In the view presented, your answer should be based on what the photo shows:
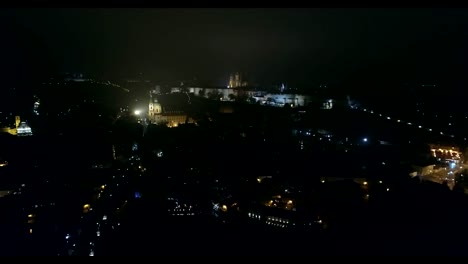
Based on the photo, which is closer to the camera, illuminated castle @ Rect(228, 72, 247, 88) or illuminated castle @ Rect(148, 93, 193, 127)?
illuminated castle @ Rect(148, 93, 193, 127)

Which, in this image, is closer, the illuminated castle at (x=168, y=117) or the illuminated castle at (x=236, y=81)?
the illuminated castle at (x=168, y=117)

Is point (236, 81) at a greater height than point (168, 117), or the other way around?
point (236, 81)

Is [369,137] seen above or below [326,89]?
below

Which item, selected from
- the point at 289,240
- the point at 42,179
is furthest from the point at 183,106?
the point at 289,240

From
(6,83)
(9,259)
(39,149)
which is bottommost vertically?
(39,149)

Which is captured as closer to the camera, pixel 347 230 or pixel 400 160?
pixel 347 230

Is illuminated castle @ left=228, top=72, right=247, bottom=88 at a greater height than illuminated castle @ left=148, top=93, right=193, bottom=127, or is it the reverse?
illuminated castle @ left=228, top=72, right=247, bottom=88

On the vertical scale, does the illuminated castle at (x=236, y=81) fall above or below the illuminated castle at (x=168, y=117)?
above

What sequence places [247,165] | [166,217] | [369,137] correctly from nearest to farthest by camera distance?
1. [166,217]
2. [247,165]
3. [369,137]

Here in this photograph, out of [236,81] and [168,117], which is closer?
[168,117]

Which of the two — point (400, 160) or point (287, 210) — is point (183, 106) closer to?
point (400, 160)

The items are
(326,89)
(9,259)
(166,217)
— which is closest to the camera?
(9,259)
